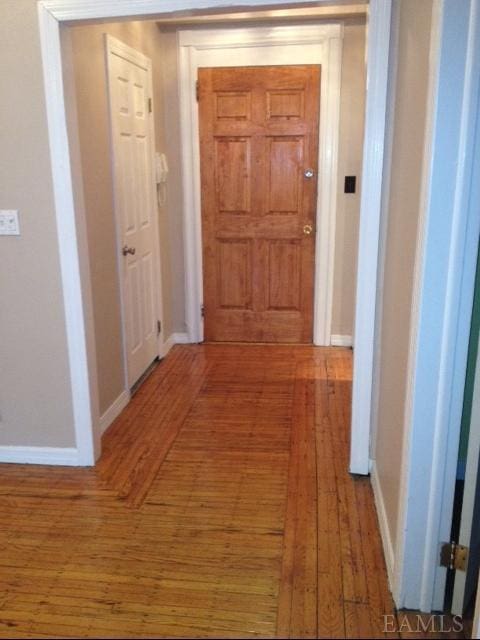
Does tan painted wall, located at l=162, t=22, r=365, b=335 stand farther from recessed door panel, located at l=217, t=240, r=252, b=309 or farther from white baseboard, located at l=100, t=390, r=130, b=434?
white baseboard, located at l=100, t=390, r=130, b=434

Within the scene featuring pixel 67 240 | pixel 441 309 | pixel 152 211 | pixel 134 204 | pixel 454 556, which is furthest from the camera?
pixel 152 211

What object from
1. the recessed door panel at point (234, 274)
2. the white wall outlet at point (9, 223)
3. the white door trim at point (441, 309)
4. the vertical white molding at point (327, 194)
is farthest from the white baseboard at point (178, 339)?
the white door trim at point (441, 309)

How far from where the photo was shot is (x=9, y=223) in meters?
2.39

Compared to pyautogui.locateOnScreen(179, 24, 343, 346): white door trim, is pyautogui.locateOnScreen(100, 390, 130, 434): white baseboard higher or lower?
lower

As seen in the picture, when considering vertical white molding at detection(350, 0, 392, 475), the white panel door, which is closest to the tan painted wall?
the white panel door

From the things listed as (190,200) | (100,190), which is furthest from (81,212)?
(190,200)

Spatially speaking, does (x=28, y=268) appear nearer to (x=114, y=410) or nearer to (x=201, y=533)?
(x=114, y=410)

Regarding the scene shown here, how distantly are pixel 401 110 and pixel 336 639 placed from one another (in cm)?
174

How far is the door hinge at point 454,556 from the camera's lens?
5.41ft

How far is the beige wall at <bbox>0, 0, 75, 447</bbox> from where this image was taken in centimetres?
224

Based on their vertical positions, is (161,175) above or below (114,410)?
above

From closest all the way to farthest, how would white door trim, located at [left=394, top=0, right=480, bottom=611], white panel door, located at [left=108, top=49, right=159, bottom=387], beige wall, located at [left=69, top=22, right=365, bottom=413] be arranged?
white door trim, located at [left=394, top=0, right=480, bottom=611]
beige wall, located at [left=69, top=22, right=365, bottom=413]
white panel door, located at [left=108, top=49, right=159, bottom=387]

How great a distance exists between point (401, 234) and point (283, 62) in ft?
8.21

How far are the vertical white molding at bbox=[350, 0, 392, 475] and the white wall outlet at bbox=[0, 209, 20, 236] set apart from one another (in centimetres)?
149
